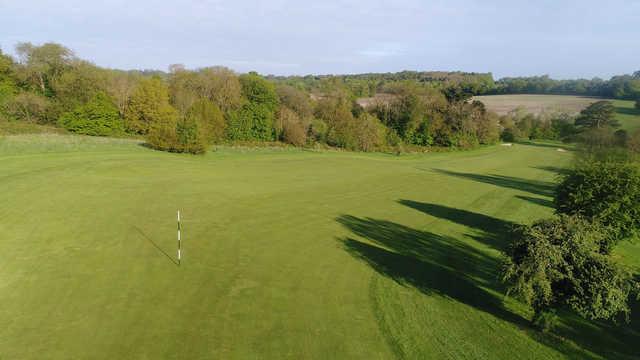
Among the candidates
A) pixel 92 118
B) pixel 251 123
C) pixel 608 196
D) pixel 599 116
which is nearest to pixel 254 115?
pixel 251 123

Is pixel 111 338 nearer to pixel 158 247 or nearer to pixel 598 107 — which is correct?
pixel 158 247

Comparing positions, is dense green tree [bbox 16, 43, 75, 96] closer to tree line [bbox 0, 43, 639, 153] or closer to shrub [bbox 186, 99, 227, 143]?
tree line [bbox 0, 43, 639, 153]

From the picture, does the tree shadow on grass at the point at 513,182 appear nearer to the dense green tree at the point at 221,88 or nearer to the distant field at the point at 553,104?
the dense green tree at the point at 221,88

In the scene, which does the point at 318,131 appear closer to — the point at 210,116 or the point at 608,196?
the point at 210,116

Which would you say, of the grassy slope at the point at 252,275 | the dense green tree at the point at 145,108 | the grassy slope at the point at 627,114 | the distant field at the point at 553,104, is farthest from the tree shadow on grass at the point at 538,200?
the distant field at the point at 553,104

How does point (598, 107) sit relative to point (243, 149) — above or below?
above

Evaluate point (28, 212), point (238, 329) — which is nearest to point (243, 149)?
point (28, 212)

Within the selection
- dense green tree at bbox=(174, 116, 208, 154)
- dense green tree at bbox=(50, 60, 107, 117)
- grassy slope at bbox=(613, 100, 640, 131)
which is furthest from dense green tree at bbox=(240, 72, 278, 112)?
grassy slope at bbox=(613, 100, 640, 131)
